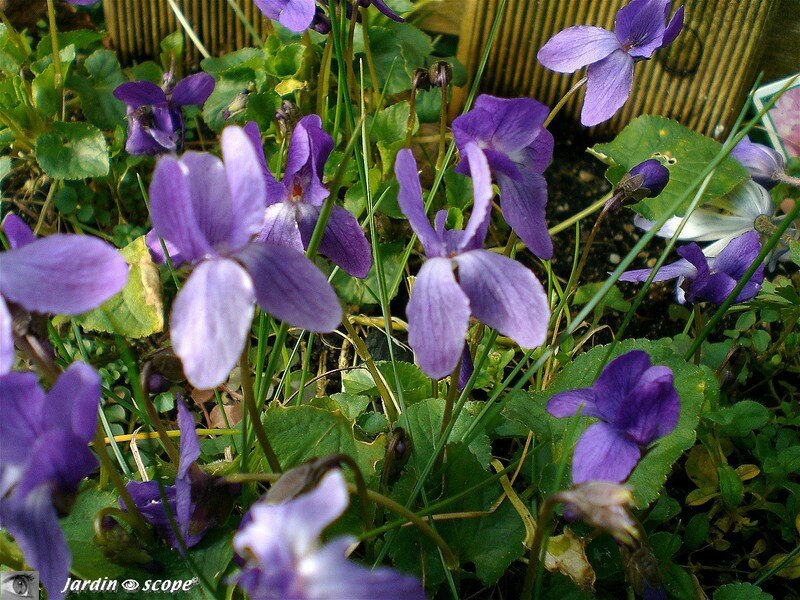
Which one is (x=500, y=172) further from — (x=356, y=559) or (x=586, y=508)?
(x=356, y=559)

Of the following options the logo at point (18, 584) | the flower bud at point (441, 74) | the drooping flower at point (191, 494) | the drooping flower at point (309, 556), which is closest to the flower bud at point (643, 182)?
the flower bud at point (441, 74)

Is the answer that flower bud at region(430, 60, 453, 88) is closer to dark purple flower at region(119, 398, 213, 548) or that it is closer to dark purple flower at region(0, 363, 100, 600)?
dark purple flower at region(119, 398, 213, 548)

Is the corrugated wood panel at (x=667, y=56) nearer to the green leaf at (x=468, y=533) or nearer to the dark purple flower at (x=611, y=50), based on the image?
the dark purple flower at (x=611, y=50)

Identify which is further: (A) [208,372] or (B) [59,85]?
(B) [59,85]

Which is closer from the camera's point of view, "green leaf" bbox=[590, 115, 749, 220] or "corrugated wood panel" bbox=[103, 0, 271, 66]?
"green leaf" bbox=[590, 115, 749, 220]

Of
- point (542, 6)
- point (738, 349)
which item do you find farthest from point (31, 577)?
point (542, 6)

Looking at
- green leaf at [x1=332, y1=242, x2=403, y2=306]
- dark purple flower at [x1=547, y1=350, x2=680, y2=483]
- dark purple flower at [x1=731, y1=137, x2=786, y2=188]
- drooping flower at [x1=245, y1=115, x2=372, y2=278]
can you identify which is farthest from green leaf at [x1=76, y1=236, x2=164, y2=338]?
dark purple flower at [x1=731, y1=137, x2=786, y2=188]
